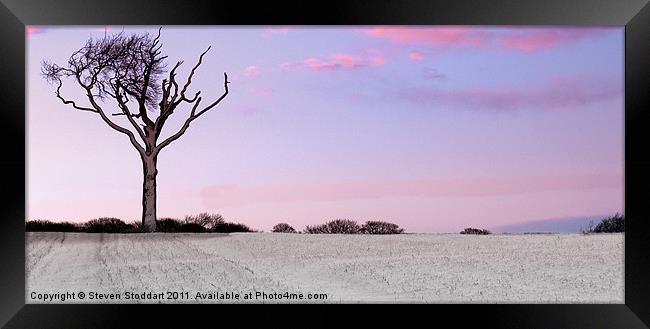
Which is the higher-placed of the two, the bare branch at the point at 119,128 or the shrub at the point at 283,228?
the bare branch at the point at 119,128

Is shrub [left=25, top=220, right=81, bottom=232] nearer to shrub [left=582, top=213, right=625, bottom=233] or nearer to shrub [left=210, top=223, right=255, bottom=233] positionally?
shrub [left=210, top=223, right=255, bottom=233]

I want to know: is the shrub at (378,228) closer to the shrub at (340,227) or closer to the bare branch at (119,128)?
the shrub at (340,227)

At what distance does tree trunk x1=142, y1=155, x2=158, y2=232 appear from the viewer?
7.84m

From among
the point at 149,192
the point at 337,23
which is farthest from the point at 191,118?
the point at 337,23

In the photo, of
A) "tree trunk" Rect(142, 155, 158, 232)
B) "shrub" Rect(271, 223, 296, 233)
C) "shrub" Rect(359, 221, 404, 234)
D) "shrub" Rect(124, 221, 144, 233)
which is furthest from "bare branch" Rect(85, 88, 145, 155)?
"shrub" Rect(359, 221, 404, 234)

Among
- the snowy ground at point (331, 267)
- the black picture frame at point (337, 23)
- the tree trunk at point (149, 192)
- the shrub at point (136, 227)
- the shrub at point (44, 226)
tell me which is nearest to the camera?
the black picture frame at point (337, 23)

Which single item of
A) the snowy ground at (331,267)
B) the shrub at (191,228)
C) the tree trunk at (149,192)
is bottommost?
the snowy ground at (331,267)

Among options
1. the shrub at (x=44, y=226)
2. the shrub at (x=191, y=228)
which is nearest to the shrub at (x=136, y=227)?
the shrub at (x=191, y=228)

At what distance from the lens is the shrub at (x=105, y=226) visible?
28.7 ft

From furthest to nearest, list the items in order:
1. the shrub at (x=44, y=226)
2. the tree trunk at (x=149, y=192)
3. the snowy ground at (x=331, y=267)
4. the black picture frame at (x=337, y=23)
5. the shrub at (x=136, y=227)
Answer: the shrub at (x=136, y=227)
the shrub at (x=44, y=226)
the tree trunk at (x=149, y=192)
the snowy ground at (x=331, y=267)
the black picture frame at (x=337, y=23)

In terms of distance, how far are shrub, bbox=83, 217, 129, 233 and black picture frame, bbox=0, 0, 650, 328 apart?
12.0ft

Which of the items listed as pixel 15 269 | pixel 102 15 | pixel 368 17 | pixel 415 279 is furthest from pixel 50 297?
pixel 368 17

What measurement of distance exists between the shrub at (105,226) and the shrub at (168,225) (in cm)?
46

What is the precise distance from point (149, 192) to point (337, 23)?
388cm
